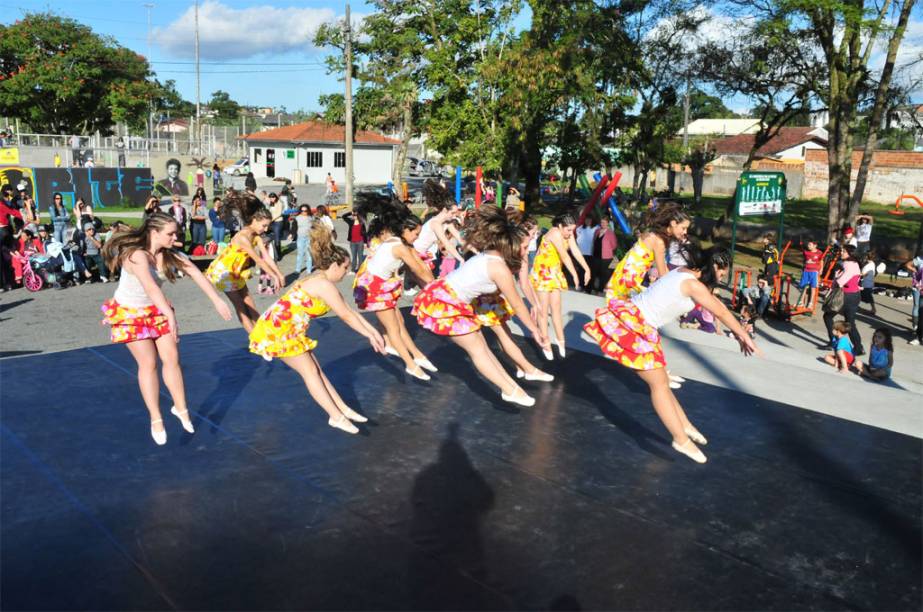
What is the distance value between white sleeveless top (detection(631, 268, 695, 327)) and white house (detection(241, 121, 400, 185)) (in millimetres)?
45221

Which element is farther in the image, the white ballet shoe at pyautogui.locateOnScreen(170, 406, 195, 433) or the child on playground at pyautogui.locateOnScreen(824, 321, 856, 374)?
the child on playground at pyautogui.locateOnScreen(824, 321, 856, 374)

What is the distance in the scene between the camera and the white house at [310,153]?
49.2m

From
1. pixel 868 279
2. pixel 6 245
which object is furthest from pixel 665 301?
pixel 6 245

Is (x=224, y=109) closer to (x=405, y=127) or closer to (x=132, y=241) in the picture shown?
(x=405, y=127)

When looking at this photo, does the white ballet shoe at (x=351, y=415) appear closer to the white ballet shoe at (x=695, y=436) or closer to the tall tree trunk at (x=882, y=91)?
the white ballet shoe at (x=695, y=436)

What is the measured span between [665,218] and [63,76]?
1843 inches

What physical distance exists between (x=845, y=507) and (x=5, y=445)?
526 cm

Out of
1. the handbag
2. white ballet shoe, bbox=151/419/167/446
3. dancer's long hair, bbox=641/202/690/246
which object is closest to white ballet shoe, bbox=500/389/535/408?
dancer's long hair, bbox=641/202/690/246

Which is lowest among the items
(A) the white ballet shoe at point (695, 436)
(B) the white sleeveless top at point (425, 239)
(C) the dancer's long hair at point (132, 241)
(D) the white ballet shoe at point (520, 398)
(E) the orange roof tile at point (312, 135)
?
(A) the white ballet shoe at point (695, 436)

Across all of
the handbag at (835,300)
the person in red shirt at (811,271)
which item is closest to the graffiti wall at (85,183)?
the person in red shirt at (811,271)

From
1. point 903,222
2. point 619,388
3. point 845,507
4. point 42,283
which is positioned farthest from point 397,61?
point 845,507

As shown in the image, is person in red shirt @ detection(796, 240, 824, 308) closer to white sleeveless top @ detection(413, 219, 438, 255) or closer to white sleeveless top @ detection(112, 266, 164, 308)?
white sleeveless top @ detection(413, 219, 438, 255)

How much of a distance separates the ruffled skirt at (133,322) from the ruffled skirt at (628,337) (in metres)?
2.89

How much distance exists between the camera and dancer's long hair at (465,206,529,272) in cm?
550
